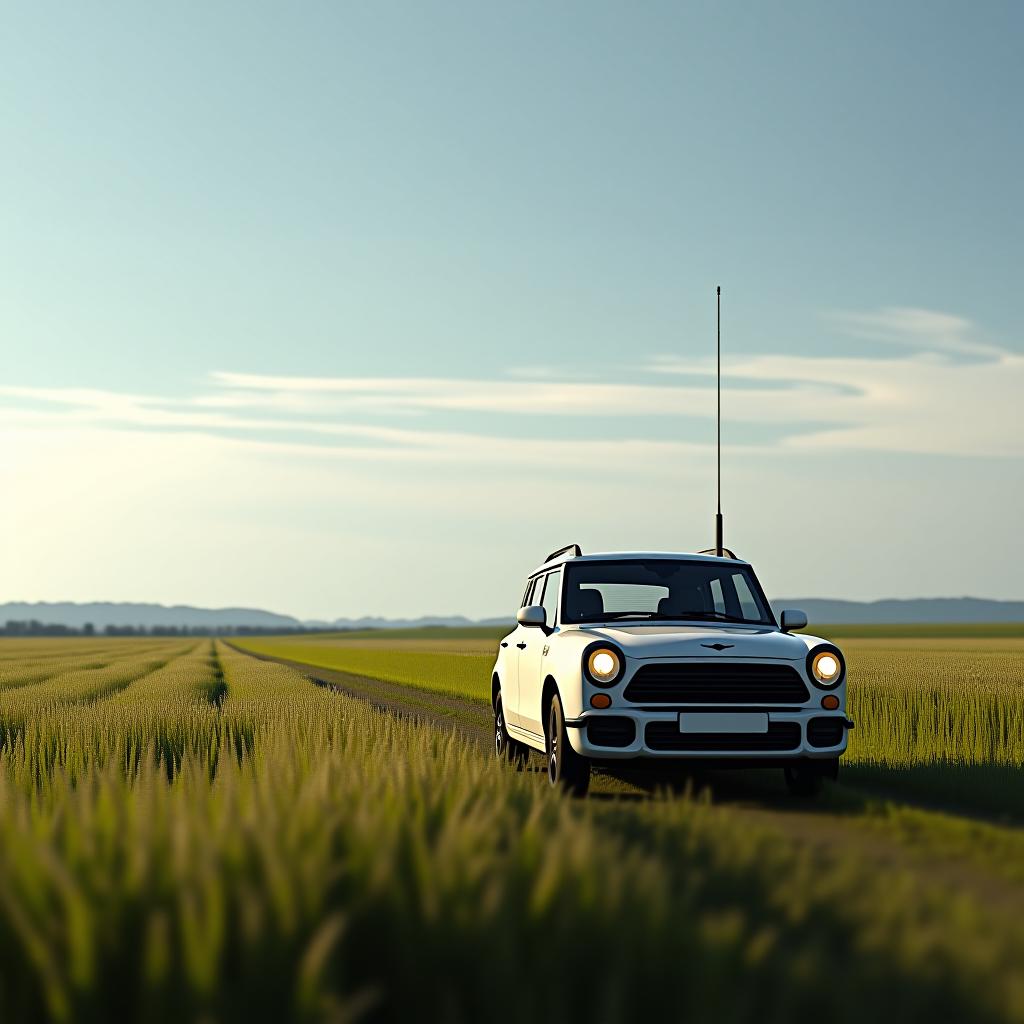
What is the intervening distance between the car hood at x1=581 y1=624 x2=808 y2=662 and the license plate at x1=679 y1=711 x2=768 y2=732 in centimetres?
51

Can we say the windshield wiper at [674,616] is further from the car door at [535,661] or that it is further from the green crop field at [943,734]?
the green crop field at [943,734]

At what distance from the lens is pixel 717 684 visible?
1104 cm

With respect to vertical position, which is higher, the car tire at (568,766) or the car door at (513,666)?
the car door at (513,666)

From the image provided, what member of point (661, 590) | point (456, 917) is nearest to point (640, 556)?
point (661, 590)

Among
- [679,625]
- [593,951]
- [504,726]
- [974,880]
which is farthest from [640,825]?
[504,726]

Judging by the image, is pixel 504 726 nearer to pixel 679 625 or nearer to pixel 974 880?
pixel 679 625

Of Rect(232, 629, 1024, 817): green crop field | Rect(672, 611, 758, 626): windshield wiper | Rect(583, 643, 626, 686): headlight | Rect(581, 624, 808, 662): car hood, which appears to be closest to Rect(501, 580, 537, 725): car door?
Rect(672, 611, 758, 626): windshield wiper

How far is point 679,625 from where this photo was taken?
1249 cm

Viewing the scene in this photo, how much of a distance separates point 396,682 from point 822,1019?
3512cm

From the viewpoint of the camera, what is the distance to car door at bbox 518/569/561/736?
42.1ft

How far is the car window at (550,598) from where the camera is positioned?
13523 millimetres

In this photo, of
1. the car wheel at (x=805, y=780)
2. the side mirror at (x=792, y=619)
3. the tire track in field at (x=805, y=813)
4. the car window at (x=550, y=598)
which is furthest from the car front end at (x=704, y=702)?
the car window at (x=550, y=598)

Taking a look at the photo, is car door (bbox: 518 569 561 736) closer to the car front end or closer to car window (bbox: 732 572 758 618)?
the car front end

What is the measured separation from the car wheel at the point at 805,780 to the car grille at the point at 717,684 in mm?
701
